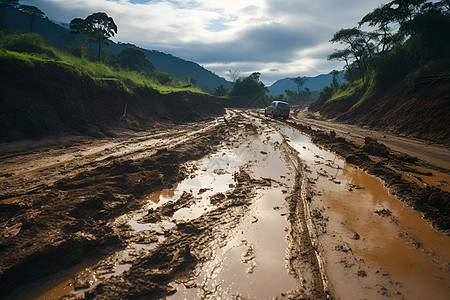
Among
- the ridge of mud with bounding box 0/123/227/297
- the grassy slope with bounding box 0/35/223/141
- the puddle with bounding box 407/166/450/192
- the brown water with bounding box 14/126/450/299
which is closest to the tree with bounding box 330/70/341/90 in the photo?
the grassy slope with bounding box 0/35/223/141

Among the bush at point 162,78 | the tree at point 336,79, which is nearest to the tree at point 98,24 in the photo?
the bush at point 162,78

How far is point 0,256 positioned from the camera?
8.13 ft

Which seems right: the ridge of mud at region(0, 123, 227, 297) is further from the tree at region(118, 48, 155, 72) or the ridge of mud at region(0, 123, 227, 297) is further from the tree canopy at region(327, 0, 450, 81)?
the tree at region(118, 48, 155, 72)

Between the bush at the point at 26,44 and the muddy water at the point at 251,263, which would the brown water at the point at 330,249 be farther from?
the bush at the point at 26,44

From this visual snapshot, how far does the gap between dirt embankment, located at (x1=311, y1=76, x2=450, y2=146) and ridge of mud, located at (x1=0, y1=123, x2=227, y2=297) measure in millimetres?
14147

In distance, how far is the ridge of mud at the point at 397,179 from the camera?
4.32 m

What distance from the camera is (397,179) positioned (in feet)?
20.1

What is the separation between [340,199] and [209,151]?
18.2 feet

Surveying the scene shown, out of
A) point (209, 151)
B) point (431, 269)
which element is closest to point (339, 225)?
point (431, 269)

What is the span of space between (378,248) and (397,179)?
12.7 ft

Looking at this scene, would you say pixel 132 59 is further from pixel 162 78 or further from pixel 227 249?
pixel 227 249

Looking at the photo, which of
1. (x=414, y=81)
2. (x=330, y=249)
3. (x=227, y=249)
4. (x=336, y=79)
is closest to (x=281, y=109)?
(x=414, y=81)

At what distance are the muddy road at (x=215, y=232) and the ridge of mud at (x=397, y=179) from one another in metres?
0.04

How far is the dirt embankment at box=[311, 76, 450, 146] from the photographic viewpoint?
38.5 feet
